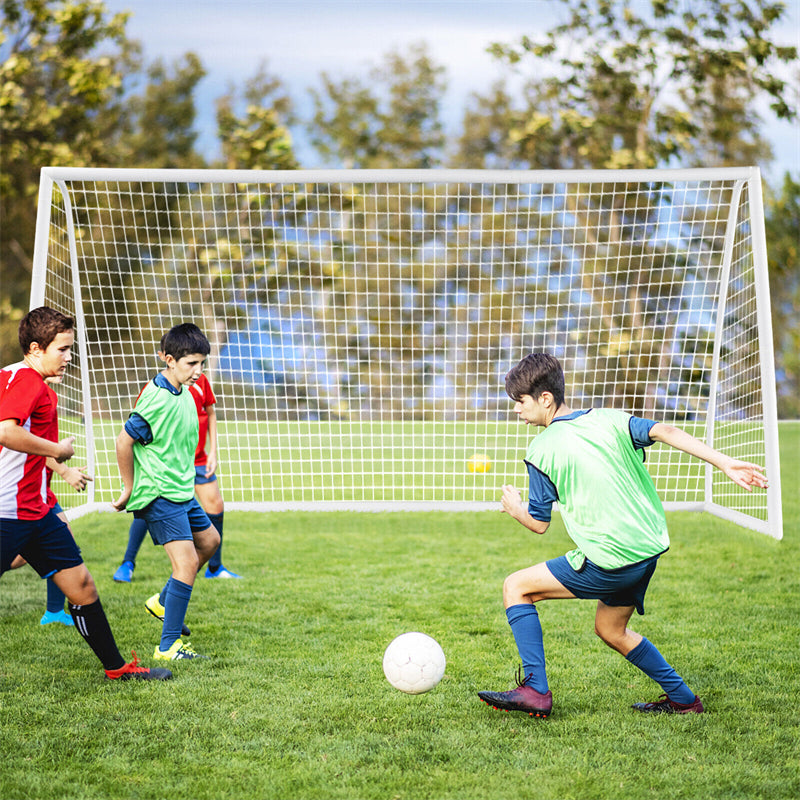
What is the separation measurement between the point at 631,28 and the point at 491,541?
62.5ft

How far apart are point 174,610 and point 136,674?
0.44 m

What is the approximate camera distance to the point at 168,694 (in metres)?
4.41

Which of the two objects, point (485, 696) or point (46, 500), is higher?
point (46, 500)

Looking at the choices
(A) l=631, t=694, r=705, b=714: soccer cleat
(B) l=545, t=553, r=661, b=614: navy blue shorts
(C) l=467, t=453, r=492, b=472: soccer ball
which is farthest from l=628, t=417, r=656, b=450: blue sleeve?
(C) l=467, t=453, r=492, b=472: soccer ball

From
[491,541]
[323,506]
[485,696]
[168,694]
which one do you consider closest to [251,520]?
[323,506]

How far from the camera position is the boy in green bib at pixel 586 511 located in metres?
3.77

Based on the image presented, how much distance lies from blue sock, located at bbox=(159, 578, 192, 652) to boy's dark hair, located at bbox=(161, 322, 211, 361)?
→ 1278mm

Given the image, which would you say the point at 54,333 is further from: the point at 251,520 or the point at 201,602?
the point at 251,520

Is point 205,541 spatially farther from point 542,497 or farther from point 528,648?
point 542,497

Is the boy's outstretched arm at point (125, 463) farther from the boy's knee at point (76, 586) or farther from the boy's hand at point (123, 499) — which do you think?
the boy's knee at point (76, 586)

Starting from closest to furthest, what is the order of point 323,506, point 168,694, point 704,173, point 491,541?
point 168,694, point 704,173, point 491,541, point 323,506

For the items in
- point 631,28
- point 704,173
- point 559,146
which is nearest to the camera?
point 704,173

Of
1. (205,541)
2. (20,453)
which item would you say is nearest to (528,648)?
(205,541)

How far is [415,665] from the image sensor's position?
4.23 m
